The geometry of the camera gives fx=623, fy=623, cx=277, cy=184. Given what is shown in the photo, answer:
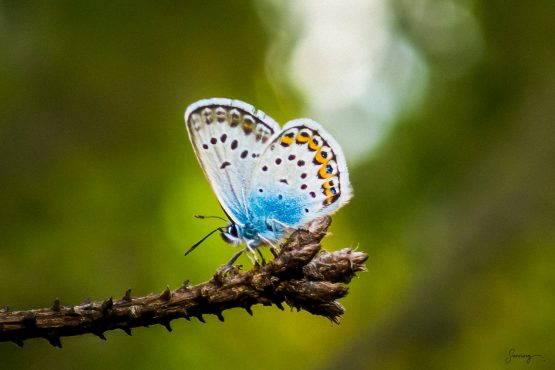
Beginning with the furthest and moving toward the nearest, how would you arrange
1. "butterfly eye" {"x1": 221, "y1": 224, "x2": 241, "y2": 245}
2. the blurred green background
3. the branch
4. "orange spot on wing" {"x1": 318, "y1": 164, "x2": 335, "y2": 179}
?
the blurred green background
"orange spot on wing" {"x1": 318, "y1": 164, "x2": 335, "y2": 179}
"butterfly eye" {"x1": 221, "y1": 224, "x2": 241, "y2": 245}
the branch

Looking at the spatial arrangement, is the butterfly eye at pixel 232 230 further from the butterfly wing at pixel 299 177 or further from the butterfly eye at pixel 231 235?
the butterfly wing at pixel 299 177

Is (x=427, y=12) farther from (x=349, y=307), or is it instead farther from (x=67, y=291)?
(x=67, y=291)

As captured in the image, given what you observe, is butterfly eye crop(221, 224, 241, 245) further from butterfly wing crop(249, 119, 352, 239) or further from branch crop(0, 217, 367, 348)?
branch crop(0, 217, 367, 348)

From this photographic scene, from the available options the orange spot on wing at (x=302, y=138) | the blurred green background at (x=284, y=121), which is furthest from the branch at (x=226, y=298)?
the blurred green background at (x=284, y=121)

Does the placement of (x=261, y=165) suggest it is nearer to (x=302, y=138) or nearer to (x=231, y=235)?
(x=302, y=138)

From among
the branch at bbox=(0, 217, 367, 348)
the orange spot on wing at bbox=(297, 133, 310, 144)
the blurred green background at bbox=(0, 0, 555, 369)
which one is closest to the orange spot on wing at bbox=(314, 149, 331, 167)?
the orange spot on wing at bbox=(297, 133, 310, 144)

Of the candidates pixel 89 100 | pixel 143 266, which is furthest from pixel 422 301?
pixel 89 100

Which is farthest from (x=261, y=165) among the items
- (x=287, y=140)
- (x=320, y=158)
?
(x=320, y=158)
